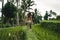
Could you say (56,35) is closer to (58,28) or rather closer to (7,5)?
(58,28)

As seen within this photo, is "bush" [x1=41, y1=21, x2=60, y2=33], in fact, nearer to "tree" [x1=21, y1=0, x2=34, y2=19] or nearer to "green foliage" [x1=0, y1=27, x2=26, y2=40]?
"green foliage" [x1=0, y1=27, x2=26, y2=40]

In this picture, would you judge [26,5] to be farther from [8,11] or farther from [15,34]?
[15,34]

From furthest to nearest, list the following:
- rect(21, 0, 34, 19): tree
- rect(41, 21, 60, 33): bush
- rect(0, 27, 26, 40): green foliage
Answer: rect(21, 0, 34, 19): tree → rect(41, 21, 60, 33): bush → rect(0, 27, 26, 40): green foliage

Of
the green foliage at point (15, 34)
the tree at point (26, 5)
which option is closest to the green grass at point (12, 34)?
the green foliage at point (15, 34)

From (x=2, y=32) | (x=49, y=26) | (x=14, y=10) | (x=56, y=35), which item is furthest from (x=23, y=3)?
(x=2, y=32)

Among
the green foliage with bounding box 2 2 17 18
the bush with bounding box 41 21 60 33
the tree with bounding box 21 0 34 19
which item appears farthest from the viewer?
the tree with bounding box 21 0 34 19

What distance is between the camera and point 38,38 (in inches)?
846

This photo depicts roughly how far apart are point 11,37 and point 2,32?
935mm

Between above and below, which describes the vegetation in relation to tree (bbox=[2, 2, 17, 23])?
below

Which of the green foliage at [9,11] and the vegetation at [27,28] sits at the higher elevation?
the green foliage at [9,11]

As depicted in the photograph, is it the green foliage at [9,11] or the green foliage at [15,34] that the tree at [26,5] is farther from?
the green foliage at [15,34]

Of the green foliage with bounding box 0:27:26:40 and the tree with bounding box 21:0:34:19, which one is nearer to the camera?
the green foliage with bounding box 0:27:26:40

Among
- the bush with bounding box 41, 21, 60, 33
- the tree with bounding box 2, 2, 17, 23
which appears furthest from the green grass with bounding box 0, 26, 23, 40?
the tree with bounding box 2, 2, 17, 23

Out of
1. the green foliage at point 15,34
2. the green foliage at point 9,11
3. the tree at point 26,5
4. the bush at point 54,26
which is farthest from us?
the tree at point 26,5
